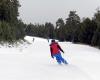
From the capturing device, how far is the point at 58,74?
15.6 meters

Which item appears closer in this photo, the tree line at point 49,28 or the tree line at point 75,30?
the tree line at point 49,28

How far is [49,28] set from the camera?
179000mm

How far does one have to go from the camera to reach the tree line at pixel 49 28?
48.7m

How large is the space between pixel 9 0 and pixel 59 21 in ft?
399

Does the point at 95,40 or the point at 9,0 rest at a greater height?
the point at 9,0

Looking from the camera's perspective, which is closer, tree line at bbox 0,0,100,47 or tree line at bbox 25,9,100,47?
tree line at bbox 0,0,100,47

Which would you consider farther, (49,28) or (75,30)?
(49,28)

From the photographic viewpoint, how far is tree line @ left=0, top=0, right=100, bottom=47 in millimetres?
48688

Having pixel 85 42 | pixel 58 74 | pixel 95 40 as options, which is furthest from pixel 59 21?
pixel 58 74

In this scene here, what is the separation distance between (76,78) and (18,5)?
53891 millimetres

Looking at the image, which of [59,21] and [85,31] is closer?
[85,31]

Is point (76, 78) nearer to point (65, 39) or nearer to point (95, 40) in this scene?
point (95, 40)

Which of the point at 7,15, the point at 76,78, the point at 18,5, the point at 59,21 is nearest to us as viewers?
the point at 76,78

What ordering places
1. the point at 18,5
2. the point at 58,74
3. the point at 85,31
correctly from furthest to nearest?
the point at 85,31 → the point at 18,5 → the point at 58,74
